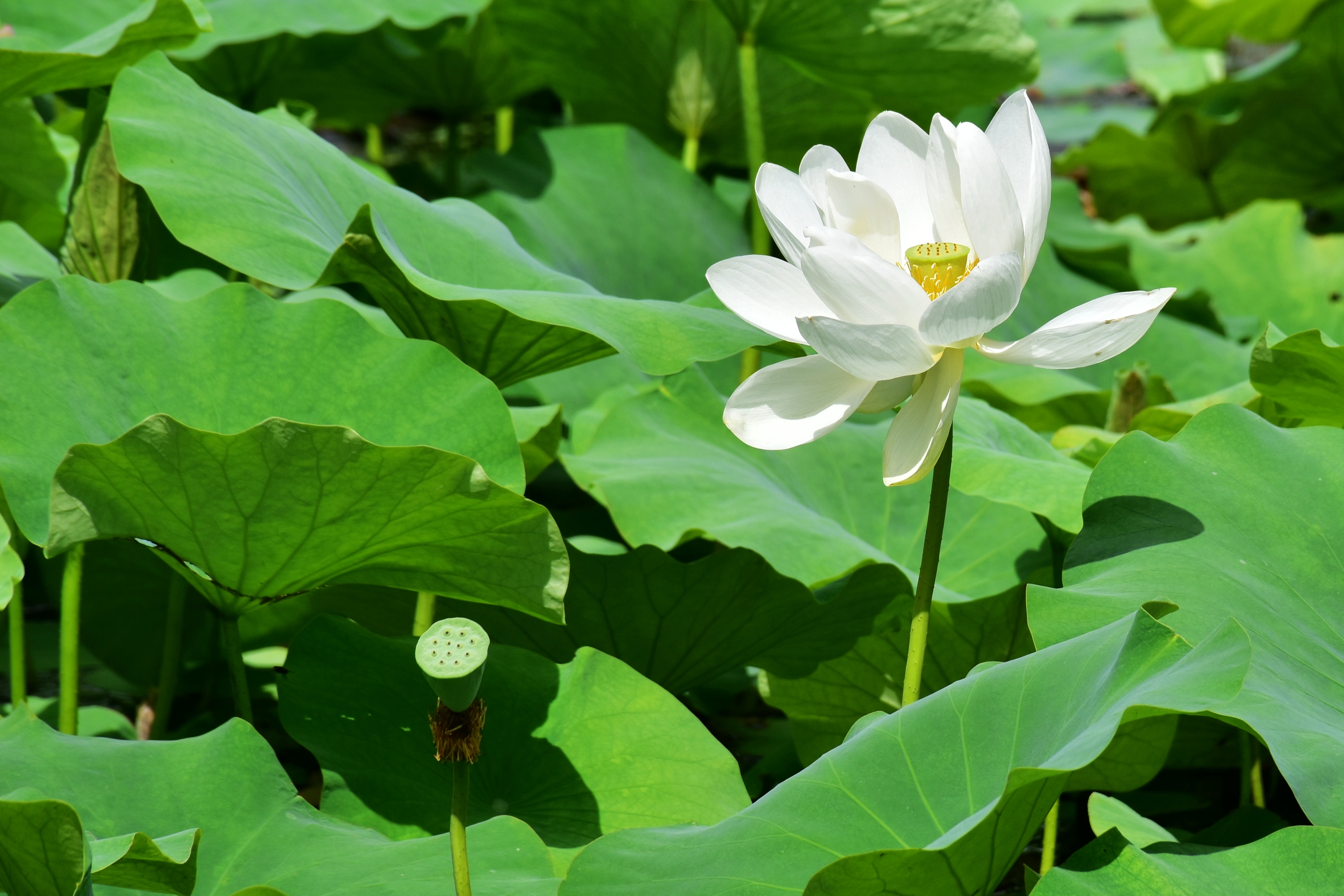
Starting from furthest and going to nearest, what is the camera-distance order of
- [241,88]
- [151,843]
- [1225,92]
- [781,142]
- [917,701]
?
[1225,92] → [781,142] → [241,88] → [917,701] → [151,843]

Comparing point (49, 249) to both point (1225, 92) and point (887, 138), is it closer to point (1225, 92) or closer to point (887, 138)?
point (887, 138)

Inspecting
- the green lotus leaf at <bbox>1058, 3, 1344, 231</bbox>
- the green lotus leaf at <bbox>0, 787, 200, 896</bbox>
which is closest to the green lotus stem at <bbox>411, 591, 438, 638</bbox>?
the green lotus leaf at <bbox>0, 787, 200, 896</bbox>

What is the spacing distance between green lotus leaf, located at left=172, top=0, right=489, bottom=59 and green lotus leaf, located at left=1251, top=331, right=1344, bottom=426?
1.26 metres

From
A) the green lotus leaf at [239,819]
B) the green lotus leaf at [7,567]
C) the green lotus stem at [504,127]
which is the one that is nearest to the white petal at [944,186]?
the green lotus leaf at [239,819]

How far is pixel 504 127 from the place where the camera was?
2.53m

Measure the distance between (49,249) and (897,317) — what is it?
5.13 ft

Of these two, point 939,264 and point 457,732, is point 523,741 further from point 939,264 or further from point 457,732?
point 939,264

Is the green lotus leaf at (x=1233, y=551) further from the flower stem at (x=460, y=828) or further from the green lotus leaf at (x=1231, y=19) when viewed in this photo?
the green lotus leaf at (x=1231, y=19)

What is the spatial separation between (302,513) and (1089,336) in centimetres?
51

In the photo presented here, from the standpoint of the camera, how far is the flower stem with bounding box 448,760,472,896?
638 mm

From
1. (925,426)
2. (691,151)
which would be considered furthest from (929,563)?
(691,151)

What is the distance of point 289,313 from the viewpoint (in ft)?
3.18

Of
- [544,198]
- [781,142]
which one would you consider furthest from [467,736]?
[781,142]

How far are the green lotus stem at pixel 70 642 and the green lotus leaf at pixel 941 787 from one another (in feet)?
2.10
